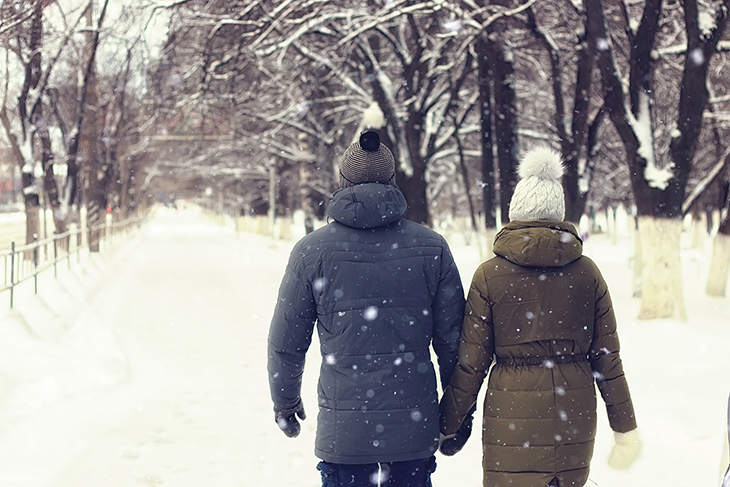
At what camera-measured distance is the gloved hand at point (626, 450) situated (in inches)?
114

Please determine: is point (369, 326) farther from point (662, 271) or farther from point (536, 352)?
point (662, 271)

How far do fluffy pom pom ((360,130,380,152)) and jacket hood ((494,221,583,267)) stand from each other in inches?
21.7

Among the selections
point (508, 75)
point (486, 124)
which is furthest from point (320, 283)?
point (486, 124)

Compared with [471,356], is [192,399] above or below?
below

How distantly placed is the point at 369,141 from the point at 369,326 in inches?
26.1

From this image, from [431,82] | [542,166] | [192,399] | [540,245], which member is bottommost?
[192,399]

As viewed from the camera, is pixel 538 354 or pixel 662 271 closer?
pixel 538 354

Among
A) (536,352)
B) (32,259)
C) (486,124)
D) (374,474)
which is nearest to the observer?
(374,474)

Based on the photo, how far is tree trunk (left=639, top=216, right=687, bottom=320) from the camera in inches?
402

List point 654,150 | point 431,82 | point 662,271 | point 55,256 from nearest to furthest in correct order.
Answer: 1. point 662,271
2. point 654,150
3. point 55,256
4. point 431,82

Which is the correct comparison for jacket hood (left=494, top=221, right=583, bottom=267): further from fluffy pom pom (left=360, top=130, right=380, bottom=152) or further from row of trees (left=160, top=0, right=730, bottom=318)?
row of trees (left=160, top=0, right=730, bottom=318)

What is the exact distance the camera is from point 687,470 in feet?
15.9

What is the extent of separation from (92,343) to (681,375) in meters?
6.32

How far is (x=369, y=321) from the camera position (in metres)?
2.65
